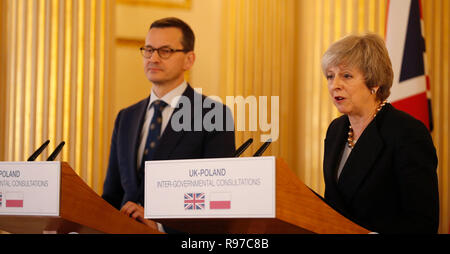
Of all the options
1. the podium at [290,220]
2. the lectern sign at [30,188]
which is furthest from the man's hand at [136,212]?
the podium at [290,220]

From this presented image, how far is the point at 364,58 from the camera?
2.71 metres

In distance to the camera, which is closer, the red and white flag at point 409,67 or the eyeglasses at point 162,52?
the eyeglasses at point 162,52

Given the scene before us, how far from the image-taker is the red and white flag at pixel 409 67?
447cm

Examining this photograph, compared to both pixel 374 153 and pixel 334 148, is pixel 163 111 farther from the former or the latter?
pixel 374 153

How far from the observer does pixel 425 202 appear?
241 centimetres

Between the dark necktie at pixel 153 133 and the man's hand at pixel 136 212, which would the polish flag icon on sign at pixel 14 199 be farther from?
the dark necktie at pixel 153 133

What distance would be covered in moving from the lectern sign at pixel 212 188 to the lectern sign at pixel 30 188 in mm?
409

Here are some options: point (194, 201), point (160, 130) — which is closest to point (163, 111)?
point (160, 130)

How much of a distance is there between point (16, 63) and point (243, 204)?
3.69 metres

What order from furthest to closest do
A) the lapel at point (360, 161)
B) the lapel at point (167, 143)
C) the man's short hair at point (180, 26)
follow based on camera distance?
1. the man's short hair at point (180, 26)
2. the lapel at point (167, 143)
3. the lapel at point (360, 161)

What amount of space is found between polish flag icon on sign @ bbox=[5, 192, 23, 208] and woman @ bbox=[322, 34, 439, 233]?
114 centimetres

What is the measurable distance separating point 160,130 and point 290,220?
5.43 feet

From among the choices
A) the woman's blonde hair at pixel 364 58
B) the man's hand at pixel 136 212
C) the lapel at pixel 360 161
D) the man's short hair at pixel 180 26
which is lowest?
the man's hand at pixel 136 212
